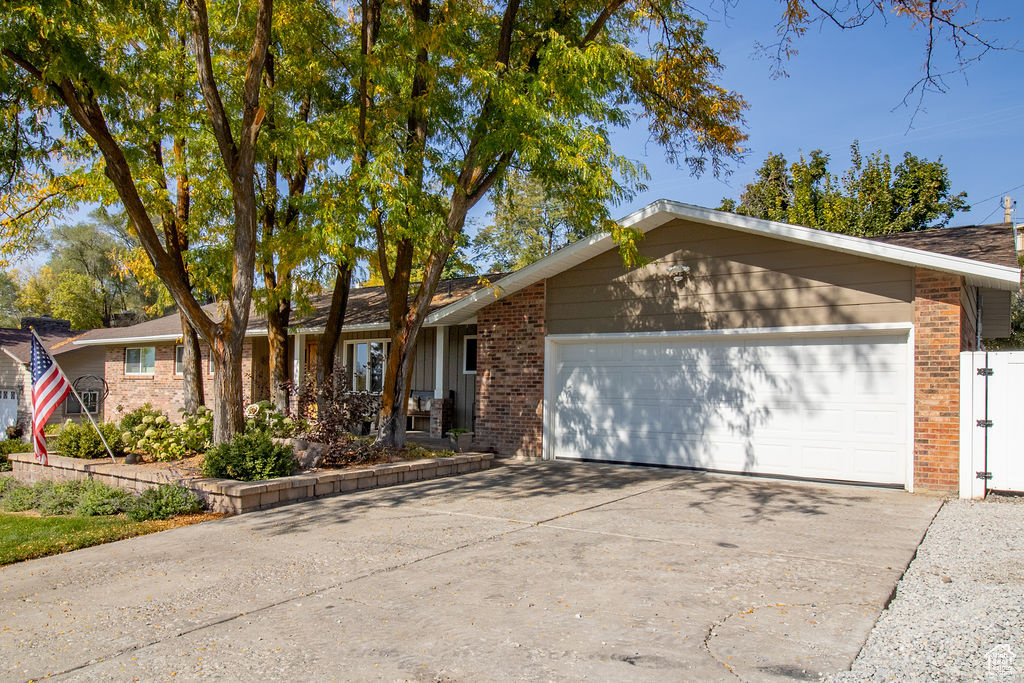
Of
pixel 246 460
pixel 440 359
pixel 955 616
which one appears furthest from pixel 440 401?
pixel 955 616

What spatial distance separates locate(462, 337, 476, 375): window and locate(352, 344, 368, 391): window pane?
327 centimetres

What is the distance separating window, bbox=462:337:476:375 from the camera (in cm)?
1582

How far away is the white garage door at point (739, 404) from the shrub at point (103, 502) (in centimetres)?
660

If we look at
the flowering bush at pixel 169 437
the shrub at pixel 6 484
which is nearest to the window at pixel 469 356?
the flowering bush at pixel 169 437

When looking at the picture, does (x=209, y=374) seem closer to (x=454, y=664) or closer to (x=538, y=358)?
(x=538, y=358)

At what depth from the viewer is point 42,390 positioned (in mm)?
10031

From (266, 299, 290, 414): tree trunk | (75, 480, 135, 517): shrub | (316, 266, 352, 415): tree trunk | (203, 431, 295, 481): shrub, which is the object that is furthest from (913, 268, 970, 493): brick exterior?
(266, 299, 290, 414): tree trunk

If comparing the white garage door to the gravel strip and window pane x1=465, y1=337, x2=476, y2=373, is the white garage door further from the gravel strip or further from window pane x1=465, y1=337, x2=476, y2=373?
window pane x1=465, y1=337, x2=476, y2=373

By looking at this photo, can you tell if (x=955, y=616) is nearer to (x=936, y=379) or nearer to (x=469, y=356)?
(x=936, y=379)

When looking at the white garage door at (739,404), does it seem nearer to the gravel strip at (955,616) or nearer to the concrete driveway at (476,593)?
the concrete driveway at (476,593)

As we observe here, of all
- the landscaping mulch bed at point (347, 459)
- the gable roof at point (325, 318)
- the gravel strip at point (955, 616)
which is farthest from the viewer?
the gable roof at point (325, 318)

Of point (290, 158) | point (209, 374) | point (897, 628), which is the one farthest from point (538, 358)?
point (209, 374)

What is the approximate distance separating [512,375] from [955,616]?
884cm

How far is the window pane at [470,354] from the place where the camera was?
15.8 meters
